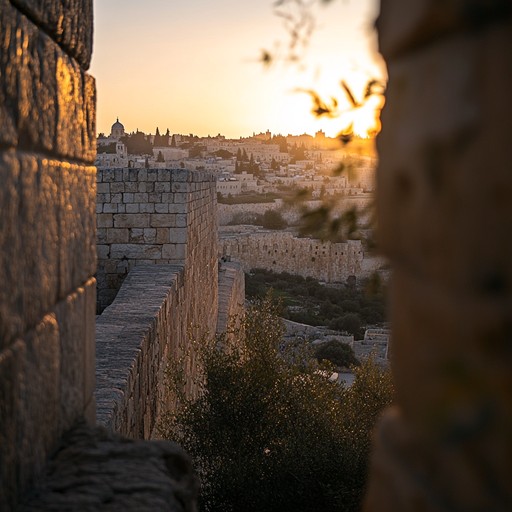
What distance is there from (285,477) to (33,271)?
430 cm

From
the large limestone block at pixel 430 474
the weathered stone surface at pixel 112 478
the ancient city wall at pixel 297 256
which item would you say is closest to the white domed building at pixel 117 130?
the ancient city wall at pixel 297 256

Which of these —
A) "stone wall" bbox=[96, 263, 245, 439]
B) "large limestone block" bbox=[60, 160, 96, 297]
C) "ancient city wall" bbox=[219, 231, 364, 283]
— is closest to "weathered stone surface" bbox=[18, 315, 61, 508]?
"large limestone block" bbox=[60, 160, 96, 297]

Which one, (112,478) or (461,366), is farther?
(112,478)

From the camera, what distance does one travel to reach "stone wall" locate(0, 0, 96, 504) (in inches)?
67.1

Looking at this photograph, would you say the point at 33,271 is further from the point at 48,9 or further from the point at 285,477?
the point at 285,477

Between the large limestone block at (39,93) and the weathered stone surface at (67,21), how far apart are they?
0.10 ft

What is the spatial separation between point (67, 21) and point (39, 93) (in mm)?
453

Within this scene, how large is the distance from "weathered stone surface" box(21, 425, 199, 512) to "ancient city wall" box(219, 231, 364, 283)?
131ft

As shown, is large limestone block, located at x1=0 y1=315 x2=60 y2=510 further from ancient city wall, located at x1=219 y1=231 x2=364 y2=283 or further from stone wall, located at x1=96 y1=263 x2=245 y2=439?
ancient city wall, located at x1=219 y1=231 x2=364 y2=283

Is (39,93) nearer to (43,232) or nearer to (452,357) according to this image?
(43,232)

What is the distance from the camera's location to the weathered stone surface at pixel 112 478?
193 centimetres

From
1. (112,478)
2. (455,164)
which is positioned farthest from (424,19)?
(112,478)

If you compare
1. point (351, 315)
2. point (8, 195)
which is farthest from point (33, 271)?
point (351, 315)

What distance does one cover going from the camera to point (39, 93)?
1985 millimetres
